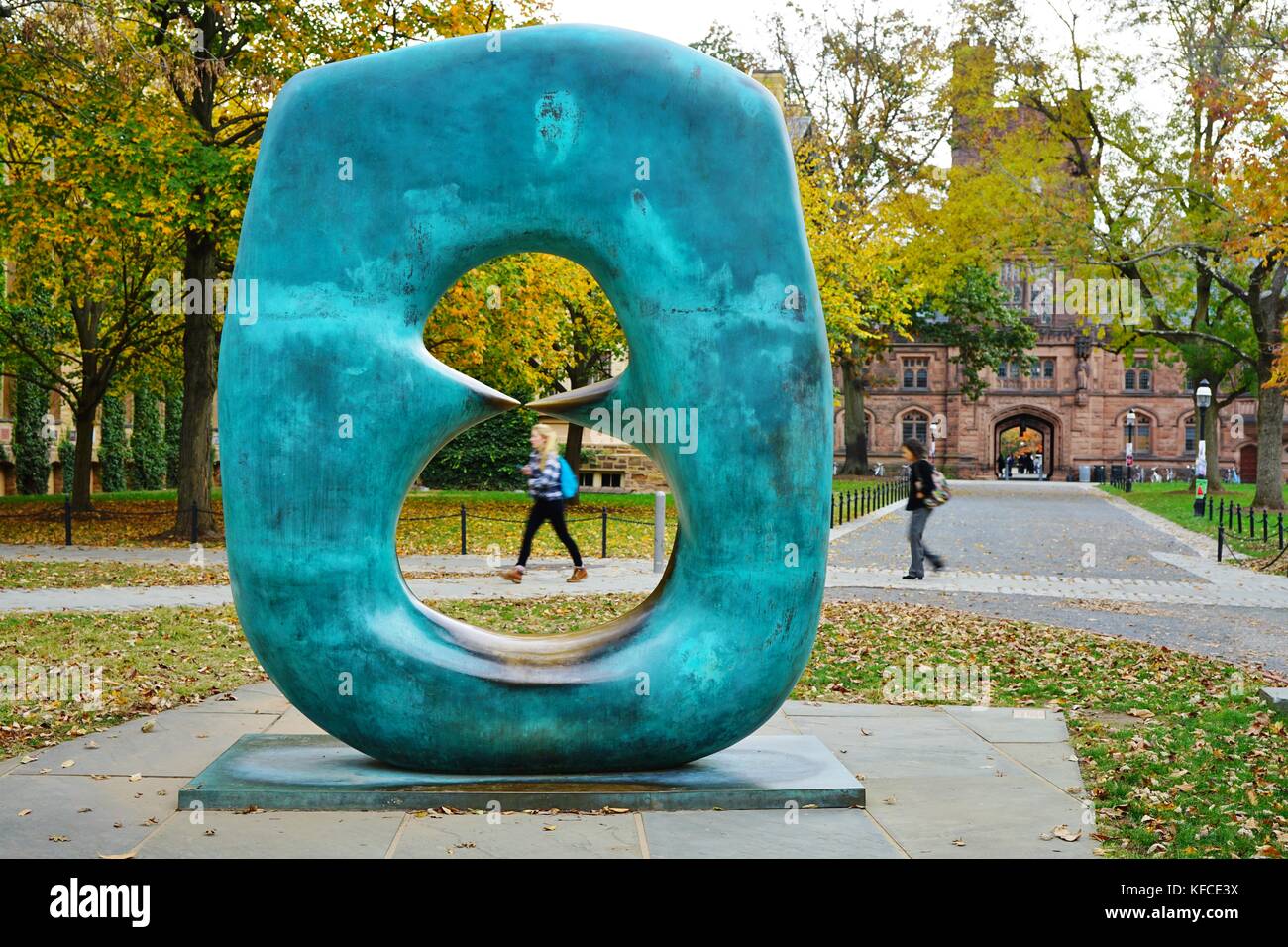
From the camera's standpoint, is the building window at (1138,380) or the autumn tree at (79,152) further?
the building window at (1138,380)

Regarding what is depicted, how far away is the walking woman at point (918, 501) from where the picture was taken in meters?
15.6

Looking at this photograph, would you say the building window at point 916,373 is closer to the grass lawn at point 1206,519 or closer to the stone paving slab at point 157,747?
the grass lawn at point 1206,519

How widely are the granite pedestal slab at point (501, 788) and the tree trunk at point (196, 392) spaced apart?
15.2 m

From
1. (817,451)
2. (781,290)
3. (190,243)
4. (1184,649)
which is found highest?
(190,243)

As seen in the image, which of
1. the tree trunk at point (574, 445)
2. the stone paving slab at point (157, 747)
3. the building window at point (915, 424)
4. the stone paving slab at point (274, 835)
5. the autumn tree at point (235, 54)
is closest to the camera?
the stone paving slab at point (274, 835)

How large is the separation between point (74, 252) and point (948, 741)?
21250 mm

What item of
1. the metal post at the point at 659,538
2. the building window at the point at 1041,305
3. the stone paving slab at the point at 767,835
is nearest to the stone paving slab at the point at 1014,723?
the stone paving slab at the point at 767,835

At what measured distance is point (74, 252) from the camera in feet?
75.4

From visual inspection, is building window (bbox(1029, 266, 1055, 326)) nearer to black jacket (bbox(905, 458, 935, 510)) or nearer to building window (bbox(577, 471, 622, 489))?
building window (bbox(577, 471, 622, 489))

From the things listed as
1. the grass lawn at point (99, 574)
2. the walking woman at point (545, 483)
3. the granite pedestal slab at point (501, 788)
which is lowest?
the grass lawn at point (99, 574)

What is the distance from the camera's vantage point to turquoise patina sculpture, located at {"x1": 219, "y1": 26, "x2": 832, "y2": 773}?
534 cm

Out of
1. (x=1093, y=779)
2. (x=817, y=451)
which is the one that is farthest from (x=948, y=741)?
(x=817, y=451)

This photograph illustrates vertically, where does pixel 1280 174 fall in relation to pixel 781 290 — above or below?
above

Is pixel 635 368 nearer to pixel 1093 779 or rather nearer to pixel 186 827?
pixel 186 827
